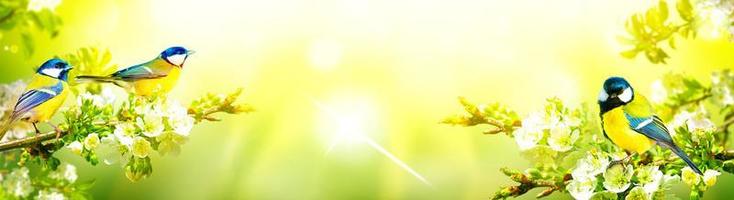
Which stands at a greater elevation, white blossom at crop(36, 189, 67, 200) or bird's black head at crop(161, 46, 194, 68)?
bird's black head at crop(161, 46, 194, 68)

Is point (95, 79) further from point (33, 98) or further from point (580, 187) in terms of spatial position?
point (580, 187)

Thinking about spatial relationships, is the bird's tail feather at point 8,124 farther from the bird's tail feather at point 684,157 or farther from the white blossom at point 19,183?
the bird's tail feather at point 684,157

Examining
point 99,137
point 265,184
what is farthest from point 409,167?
point 99,137

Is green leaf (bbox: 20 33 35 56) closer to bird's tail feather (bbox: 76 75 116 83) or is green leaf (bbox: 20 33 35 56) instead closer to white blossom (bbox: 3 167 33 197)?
bird's tail feather (bbox: 76 75 116 83)

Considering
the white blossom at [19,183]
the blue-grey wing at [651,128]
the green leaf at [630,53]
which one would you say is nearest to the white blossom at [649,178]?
the blue-grey wing at [651,128]

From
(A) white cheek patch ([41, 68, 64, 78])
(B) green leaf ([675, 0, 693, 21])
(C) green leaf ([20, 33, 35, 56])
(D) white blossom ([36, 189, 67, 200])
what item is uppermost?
(B) green leaf ([675, 0, 693, 21])

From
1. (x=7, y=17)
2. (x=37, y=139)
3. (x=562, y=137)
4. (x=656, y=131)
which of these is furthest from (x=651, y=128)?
(x=7, y=17)

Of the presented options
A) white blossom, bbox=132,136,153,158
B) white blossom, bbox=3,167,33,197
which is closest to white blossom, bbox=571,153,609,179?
white blossom, bbox=132,136,153,158
